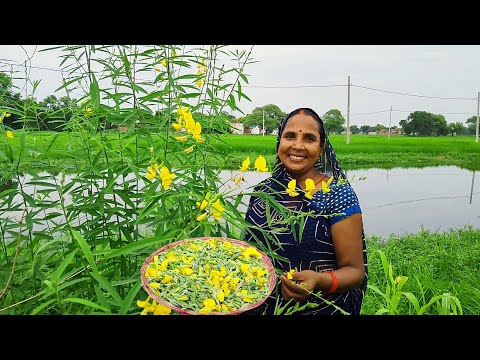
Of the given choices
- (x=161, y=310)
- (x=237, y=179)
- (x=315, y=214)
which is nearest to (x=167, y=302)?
(x=161, y=310)

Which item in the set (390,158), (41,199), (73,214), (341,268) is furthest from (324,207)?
(390,158)

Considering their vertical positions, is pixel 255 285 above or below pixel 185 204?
below

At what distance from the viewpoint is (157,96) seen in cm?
120

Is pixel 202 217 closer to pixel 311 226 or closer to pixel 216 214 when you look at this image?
pixel 216 214

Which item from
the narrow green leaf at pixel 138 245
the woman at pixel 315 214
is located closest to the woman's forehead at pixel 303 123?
the woman at pixel 315 214

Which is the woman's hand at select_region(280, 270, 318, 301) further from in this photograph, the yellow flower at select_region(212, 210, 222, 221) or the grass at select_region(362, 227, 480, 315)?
the grass at select_region(362, 227, 480, 315)

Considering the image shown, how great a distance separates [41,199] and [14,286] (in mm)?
255

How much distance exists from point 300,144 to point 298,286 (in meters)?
0.43

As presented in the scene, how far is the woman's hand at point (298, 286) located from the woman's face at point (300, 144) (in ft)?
1.09

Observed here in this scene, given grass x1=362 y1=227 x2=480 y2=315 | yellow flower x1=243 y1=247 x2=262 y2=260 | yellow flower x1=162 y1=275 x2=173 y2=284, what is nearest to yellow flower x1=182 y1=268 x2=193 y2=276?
yellow flower x1=162 y1=275 x2=173 y2=284

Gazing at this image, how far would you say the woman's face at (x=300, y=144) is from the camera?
1.33 m

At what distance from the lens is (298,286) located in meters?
1.20
